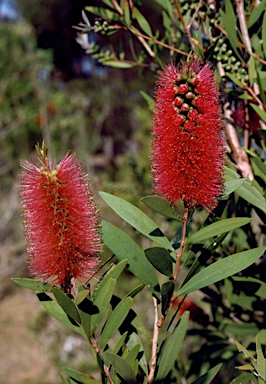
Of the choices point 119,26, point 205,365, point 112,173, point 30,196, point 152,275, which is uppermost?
point 119,26

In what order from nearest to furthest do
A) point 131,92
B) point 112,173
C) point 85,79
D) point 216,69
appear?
point 216,69
point 112,173
point 131,92
point 85,79

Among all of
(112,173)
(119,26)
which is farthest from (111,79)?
(119,26)

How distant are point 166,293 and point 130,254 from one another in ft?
0.23

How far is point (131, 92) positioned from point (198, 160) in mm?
9942

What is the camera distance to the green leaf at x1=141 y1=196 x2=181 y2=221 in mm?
567

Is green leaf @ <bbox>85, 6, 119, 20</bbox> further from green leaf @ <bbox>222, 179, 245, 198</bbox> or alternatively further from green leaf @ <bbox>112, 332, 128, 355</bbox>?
green leaf @ <bbox>112, 332, 128, 355</bbox>

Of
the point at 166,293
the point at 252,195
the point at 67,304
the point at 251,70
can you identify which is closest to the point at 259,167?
A: the point at 252,195

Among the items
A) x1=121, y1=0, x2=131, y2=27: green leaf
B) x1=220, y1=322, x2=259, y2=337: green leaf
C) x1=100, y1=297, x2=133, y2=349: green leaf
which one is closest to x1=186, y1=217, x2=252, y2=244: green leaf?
x1=100, y1=297, x2=133, y2=349: green leaf

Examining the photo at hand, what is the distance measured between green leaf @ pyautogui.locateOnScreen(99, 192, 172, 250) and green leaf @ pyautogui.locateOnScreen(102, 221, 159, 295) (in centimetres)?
2

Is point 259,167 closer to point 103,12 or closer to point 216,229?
point 216,229

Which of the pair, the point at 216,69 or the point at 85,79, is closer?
the point at 216,69

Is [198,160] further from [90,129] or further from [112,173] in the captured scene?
[90,129]

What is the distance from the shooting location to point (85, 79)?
11000mm

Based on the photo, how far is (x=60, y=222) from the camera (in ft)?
1.84
